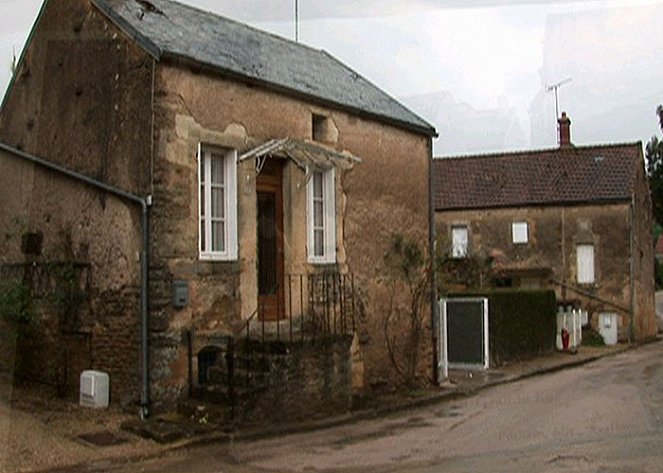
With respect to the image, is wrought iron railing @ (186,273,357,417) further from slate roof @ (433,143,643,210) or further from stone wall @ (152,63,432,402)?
slate roof @ (433,143,643,210)

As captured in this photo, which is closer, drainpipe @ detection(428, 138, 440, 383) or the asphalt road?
the asphalt road

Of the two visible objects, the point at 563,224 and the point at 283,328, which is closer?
the point at 283,328

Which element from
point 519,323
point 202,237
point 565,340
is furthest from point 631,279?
point 202,237

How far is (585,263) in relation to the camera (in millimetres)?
33312

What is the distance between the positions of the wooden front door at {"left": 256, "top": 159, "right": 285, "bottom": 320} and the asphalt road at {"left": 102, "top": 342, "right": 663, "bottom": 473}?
240cm

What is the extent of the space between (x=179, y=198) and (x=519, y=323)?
14.5 metres

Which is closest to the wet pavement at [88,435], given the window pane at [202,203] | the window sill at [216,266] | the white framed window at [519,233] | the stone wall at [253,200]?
the stone wall at [253,200]

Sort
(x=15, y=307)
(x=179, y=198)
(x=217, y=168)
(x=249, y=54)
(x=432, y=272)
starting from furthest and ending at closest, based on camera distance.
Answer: (x=432, y=272) → (x=249, y=54) → (x=217, y=168) → (x=15, y=307) → (x=179, y=198)

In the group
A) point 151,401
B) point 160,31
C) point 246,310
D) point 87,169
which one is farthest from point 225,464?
point 160,31

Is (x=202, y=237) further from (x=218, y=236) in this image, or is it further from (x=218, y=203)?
(x=218, y=203)

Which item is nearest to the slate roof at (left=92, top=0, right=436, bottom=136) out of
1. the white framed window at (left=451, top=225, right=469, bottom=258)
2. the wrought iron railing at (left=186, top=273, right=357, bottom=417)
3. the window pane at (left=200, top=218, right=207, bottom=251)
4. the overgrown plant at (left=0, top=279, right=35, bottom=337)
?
the window pane at (left=200, top=218, right=207, bottom=251)

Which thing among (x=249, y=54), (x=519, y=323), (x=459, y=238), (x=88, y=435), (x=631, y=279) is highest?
(x=249, y=54)

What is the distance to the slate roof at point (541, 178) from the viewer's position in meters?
33.1

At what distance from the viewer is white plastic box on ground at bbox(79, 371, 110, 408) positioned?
11273 mm
